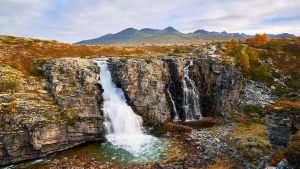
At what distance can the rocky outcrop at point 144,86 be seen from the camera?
53.3 metres

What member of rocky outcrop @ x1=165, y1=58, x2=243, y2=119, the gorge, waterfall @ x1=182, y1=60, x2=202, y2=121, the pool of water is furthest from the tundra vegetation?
the pool of water

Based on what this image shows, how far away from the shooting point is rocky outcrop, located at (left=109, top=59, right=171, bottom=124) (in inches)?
2098

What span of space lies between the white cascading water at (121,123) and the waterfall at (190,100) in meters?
10.9

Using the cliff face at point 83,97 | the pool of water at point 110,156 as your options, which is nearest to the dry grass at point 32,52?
the cliff face at point 83,97

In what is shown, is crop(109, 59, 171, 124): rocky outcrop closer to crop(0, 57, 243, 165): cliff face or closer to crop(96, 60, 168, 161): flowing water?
crop(0, 57, 243, 165): cliff face

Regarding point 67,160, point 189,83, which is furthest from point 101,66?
point 67,160

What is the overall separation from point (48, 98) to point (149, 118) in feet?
55.8

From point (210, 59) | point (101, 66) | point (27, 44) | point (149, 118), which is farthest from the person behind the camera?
point (27, 44)

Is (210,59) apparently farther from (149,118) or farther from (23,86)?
(23,86)

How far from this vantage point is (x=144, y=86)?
180 feet

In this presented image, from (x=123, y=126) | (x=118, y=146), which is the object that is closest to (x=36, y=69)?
(x=123, y=126)

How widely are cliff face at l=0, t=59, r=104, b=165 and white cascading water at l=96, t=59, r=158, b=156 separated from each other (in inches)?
70.4

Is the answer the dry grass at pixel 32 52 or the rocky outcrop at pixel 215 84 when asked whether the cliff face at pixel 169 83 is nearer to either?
the rocky outcrop at pixel 215 84

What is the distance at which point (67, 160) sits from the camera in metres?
38.9
